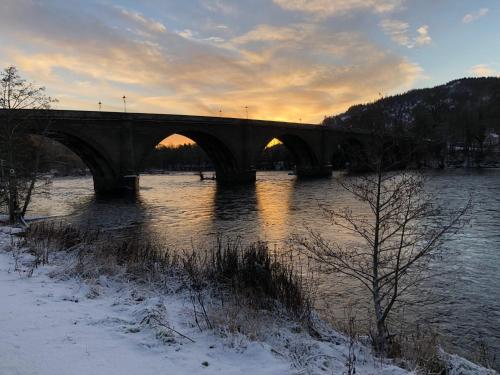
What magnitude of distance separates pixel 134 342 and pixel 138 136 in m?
50.1

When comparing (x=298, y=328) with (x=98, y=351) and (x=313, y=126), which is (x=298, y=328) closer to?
(x=98, y=351)

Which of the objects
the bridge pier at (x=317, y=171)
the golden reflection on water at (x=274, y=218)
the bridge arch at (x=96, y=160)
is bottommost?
the golden reflection on water at (x=274, y=218)

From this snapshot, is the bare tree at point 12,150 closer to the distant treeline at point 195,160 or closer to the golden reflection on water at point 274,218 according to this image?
the golden reflection on water at point 274,218

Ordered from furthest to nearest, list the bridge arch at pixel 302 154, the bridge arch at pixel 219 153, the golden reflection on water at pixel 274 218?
1. the bridge arch at pixel 302 154
2. the bridge arch at pixel 219 153
3. the golden reflection on water at pixel 274 218

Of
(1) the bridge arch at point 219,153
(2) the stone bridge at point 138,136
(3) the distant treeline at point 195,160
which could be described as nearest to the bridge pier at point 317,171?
(2) the stone bridge at point 138,136

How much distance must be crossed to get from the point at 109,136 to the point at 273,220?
3206 centimetres

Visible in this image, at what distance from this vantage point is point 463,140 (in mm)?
110062

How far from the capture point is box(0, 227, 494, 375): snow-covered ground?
471cm

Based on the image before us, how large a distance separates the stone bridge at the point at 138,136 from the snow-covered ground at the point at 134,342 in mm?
20958

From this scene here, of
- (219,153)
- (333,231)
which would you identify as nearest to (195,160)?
(219,153)

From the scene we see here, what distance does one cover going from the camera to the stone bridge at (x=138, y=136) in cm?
4534

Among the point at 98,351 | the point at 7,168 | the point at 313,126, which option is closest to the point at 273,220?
the point at 7,168

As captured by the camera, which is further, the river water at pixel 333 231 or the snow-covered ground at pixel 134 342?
the river water at pixel 333 231

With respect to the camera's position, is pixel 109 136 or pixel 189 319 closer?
pixel 189 319
